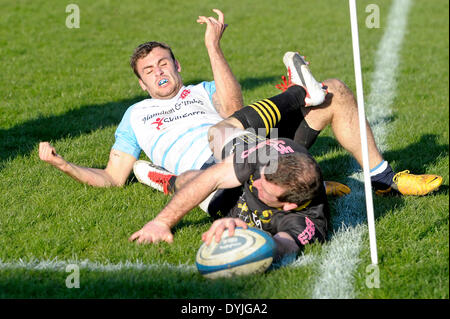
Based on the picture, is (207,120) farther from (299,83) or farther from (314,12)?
(314,12)

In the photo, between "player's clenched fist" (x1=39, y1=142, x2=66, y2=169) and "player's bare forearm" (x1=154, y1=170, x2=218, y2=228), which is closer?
"player's bare forearm" (x1=154, y1=170, x2=218, y2=228)

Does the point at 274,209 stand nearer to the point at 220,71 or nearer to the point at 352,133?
the point at 352,133

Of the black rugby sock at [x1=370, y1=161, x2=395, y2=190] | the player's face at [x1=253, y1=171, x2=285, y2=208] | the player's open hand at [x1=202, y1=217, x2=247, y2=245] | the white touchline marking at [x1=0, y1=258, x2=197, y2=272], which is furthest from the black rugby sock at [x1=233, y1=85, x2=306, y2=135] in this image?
the white touchline marking at [x1=0, y1=258, x2=197, y2=272]

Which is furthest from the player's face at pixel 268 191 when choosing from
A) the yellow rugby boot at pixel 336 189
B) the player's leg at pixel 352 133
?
the yellow rugby boot at pixel 336 189

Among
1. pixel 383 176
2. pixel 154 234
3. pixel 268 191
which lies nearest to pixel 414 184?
pixel 383 176

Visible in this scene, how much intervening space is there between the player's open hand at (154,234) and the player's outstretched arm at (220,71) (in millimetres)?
1642

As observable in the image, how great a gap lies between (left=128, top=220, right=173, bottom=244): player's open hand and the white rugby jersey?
2.97 ft

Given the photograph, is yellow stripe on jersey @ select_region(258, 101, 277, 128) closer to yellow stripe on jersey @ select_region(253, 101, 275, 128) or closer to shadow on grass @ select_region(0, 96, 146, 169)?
yellow stripe on jersey @ select_region(253, 101, 275, 128)

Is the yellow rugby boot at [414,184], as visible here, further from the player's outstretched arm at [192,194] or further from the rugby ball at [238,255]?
the rugby ball at [238,255]

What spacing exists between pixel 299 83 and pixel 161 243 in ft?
5.89

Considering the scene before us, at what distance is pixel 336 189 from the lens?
5.44 m

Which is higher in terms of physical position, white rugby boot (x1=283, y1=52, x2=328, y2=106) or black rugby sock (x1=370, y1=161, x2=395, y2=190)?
white rugby boot (x1=283, y1=52, x2=328, y2=106)

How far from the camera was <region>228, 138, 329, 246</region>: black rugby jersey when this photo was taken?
411 centimetres

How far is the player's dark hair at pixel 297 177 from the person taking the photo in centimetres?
392
